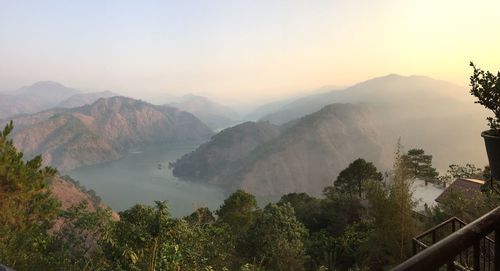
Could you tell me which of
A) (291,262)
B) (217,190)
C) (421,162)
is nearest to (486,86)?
(291,262)

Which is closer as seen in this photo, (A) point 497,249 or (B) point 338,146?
(A) point 497,249

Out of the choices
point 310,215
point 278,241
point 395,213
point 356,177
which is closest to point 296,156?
point 356,177

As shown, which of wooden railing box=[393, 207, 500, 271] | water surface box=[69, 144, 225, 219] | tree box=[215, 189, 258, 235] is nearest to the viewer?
wooden railing box=[393, 207, 500, 271]

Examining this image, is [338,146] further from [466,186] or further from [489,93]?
[489,93]

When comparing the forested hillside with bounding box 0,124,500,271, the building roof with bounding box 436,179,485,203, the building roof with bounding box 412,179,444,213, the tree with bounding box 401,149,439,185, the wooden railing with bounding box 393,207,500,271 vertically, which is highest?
the wooden railing with bounding box 393,207,500,271

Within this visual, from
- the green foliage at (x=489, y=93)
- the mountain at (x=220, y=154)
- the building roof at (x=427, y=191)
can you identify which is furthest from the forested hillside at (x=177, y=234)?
the mountain at (x=220, y=154)

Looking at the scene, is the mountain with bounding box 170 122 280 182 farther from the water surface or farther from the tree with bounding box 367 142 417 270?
the tree with bounding box 367 142 417 270

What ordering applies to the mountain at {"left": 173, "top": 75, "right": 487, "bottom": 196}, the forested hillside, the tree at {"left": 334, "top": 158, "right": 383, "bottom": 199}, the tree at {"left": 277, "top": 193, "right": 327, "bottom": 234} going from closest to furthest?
the forested hillside → the tree at {"left": 277, "top": 193, "right": 327, "bottom": 234} → the tree at {"left": 334, "top": 158, "right": 383, "bottom": 199} → the mountain at {"left": 173, "top": 75, "right": 487, "bottom": 196}

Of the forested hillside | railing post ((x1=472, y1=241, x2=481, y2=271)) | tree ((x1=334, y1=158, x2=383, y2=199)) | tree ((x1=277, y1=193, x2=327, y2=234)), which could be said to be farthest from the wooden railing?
tree ((x1=334, y1=158, x2=383, y2=199))
